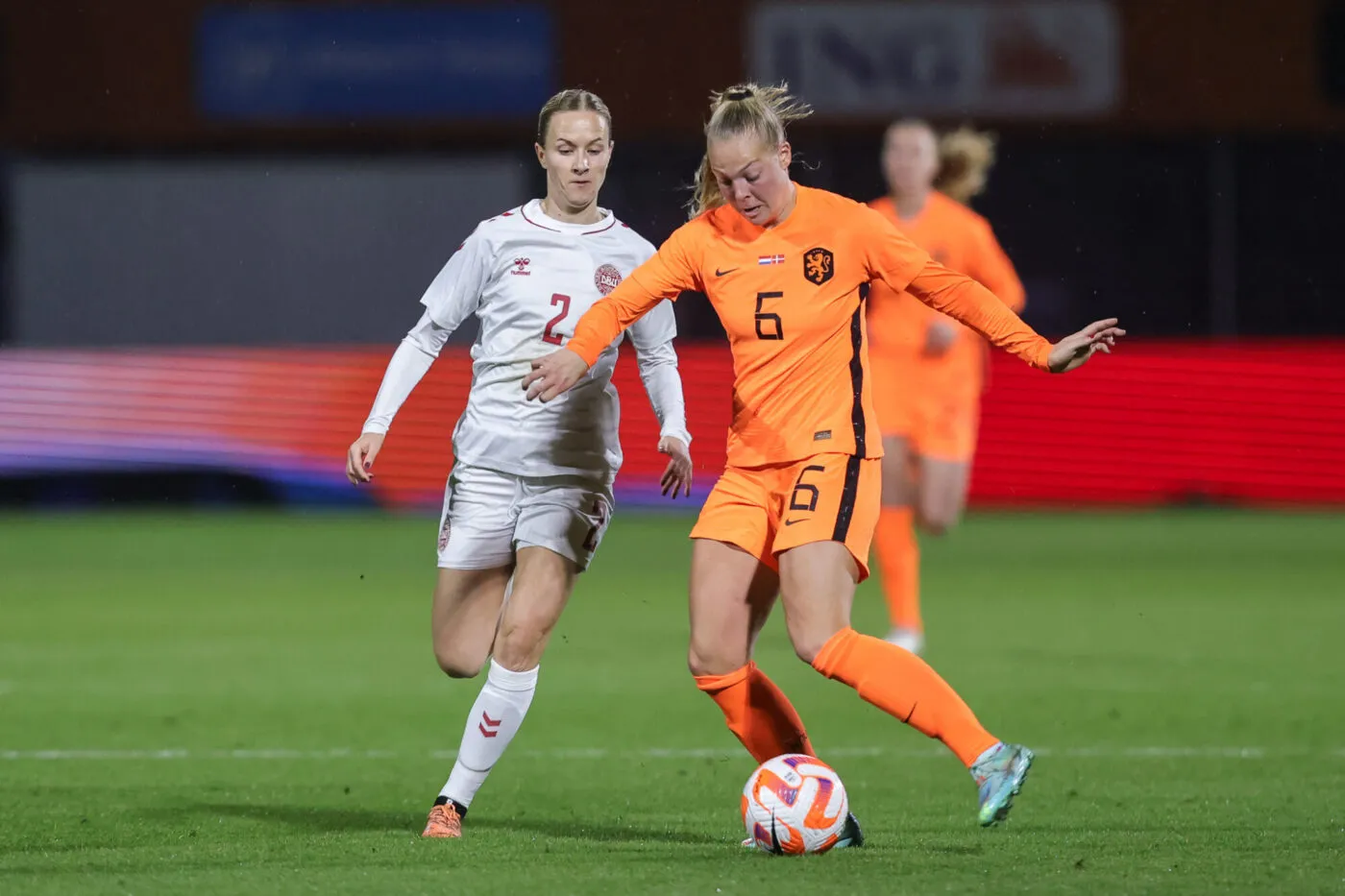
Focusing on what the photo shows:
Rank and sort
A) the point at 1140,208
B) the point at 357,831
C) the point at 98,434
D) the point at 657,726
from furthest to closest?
the point at 1140,208 < the point at 98,434 < the point at 657,726 < the point at 357,831

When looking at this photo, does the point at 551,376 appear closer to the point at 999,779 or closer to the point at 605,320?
the point at 605,320

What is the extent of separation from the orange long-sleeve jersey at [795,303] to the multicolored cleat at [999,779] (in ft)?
2.81

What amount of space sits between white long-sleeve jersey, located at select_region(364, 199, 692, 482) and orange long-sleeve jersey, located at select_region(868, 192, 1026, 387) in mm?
3969

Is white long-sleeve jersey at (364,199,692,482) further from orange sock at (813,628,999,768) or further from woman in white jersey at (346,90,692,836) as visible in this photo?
orange sock at (813,628,999,768)

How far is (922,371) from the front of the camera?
1005 cm

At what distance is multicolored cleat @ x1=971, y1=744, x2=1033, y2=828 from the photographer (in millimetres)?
5332

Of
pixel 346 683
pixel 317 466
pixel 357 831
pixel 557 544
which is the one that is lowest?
pixel 317 466

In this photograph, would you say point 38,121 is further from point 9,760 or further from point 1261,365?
point 9,760

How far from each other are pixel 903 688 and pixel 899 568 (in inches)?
174

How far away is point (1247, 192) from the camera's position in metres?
21.1

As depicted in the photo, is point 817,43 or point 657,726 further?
point 817,43

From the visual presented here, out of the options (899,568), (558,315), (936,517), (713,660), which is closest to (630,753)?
(713,660)

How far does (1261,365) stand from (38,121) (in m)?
10.8

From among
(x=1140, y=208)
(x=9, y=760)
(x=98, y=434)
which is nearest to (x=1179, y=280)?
(x=1140, y=208)
